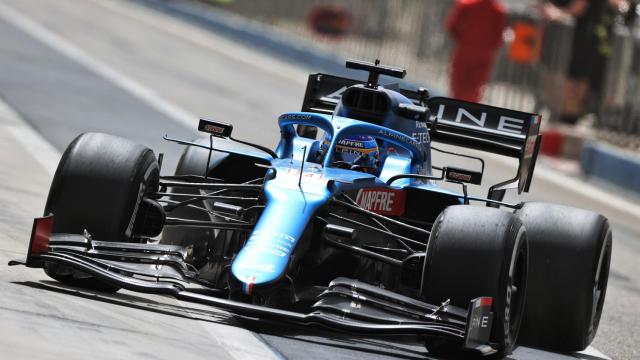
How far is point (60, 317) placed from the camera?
707cm

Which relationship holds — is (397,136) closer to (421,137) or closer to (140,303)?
(421,137)

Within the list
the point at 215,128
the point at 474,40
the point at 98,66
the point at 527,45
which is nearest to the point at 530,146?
the point at 215,128

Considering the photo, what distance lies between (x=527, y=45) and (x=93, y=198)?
16984 mm

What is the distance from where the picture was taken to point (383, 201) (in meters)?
9.09

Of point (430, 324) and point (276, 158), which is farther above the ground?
point (276, 158)

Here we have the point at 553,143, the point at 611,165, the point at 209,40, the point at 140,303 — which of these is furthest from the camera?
the point at 209,40

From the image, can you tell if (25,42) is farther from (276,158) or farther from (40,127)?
(276,158)

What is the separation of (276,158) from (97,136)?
124 centimetres

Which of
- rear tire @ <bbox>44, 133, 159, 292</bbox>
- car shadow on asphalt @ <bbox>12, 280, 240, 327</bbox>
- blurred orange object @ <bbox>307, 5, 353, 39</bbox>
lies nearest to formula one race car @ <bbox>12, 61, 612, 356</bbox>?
rear tire @ <bbox>44, 133, 159, 292</bbox>

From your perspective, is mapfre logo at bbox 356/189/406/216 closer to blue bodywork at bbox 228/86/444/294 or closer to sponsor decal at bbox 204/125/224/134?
blue bodywork at bbox 228/86/444/294

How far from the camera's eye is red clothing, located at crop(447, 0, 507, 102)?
21.9m

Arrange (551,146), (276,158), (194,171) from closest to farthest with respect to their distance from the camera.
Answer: (276,158) → (194,171) → (551,146)

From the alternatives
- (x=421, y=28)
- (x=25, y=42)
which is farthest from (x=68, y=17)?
(x=421, y=28)

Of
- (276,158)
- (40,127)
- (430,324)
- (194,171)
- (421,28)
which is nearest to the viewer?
(430,324)
